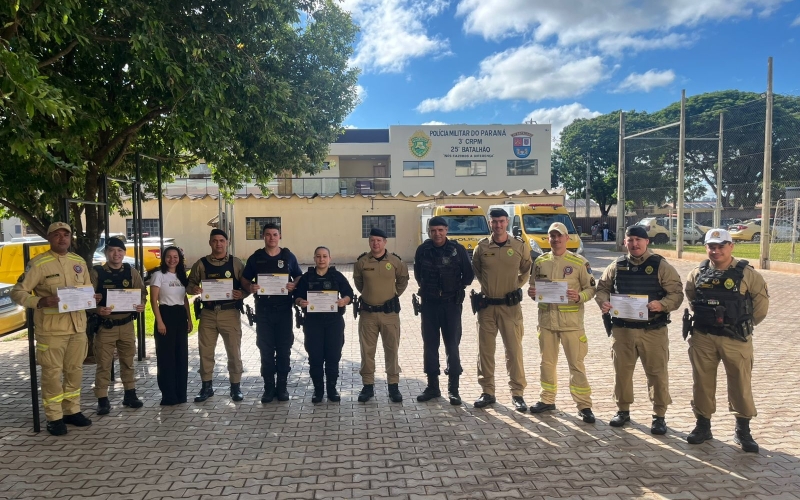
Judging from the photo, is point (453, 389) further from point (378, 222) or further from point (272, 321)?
point (378, 222)

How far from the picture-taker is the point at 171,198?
971 inches

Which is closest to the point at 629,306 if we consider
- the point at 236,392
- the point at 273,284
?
Answer: the point at 273,284

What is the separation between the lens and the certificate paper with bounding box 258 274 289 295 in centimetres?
591

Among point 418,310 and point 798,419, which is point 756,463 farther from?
point 418,310

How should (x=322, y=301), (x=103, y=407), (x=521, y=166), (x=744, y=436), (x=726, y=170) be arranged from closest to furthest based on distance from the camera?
1. (x=744, y=436)
2. (x=103, y=407)
3. (x=322, y=301)
4. (x=726, y=170)
5. (x=521, y=166)

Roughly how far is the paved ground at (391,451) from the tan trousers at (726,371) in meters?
0.34

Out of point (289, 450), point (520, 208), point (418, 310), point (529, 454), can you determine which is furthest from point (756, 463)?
point (520, 208)

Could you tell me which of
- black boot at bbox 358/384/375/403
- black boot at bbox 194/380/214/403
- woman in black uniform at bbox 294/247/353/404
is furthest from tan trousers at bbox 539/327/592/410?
black boot at bbox 194/380/214/403

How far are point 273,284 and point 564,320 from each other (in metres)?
3.14

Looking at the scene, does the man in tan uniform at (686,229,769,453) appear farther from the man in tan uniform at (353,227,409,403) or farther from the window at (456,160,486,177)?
the window at (456,160,486,177)

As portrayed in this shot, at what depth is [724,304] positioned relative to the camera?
460 cm

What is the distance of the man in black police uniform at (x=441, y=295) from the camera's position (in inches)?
231

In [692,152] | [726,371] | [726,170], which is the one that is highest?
[692,152]

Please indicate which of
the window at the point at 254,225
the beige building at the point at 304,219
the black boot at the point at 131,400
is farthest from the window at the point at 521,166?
the black boot at the point at 131,400
